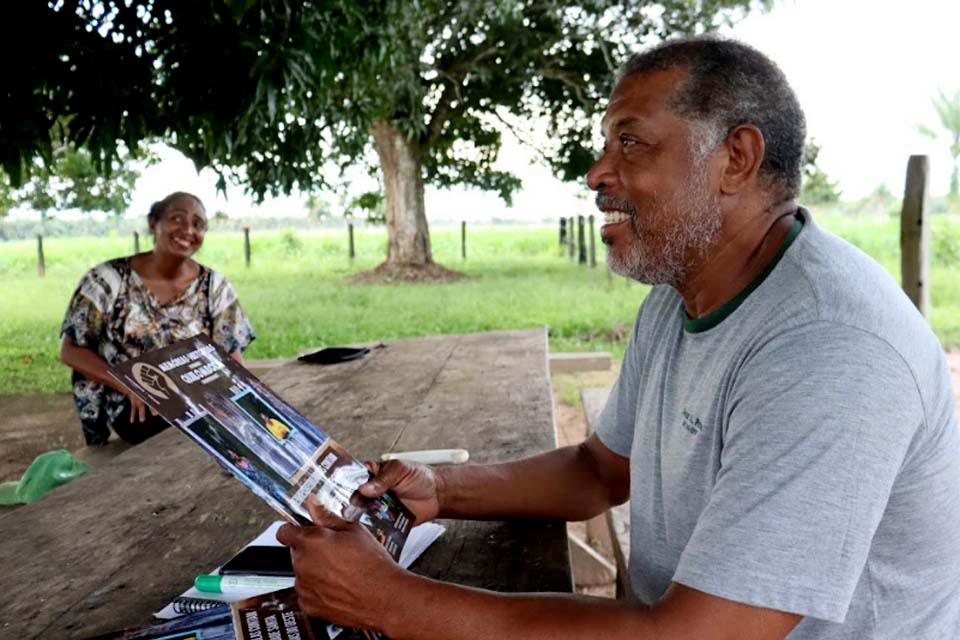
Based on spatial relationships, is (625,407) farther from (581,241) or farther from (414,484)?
(581,241)

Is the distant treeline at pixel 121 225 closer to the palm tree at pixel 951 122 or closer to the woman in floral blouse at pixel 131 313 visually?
the woman in floral blouse at pixel 131 313

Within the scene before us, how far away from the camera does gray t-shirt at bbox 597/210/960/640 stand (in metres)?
1.04

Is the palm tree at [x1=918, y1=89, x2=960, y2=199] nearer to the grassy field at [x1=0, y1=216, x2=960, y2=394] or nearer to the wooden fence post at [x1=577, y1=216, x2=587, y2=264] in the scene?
the grassy field at [x1=0, y1=216, x2=960, y2=394]

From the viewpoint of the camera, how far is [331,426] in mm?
2645

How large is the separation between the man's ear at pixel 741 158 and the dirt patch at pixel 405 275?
12.2 metres

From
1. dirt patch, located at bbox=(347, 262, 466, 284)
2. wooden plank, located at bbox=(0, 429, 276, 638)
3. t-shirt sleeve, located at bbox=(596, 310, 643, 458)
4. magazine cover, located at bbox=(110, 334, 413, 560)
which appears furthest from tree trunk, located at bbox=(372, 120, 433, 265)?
magazine cover, located at bbox=(110, 334, 413, 560)

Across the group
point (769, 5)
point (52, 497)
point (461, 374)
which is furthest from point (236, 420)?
point (769, 5)

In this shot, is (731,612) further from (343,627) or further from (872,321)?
(343,627)

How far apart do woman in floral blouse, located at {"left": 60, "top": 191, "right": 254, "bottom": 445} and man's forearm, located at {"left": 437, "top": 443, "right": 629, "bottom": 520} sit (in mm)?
2120

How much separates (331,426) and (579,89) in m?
10.6

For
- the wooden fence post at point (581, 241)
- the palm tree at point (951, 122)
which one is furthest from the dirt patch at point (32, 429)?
the wooden fence post at point (581, 241)

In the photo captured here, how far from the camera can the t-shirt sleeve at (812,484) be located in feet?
3.40

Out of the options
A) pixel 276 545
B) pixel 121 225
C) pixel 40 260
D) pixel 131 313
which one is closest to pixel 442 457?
pixel 276 545

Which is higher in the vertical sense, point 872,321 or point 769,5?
point 769,5
